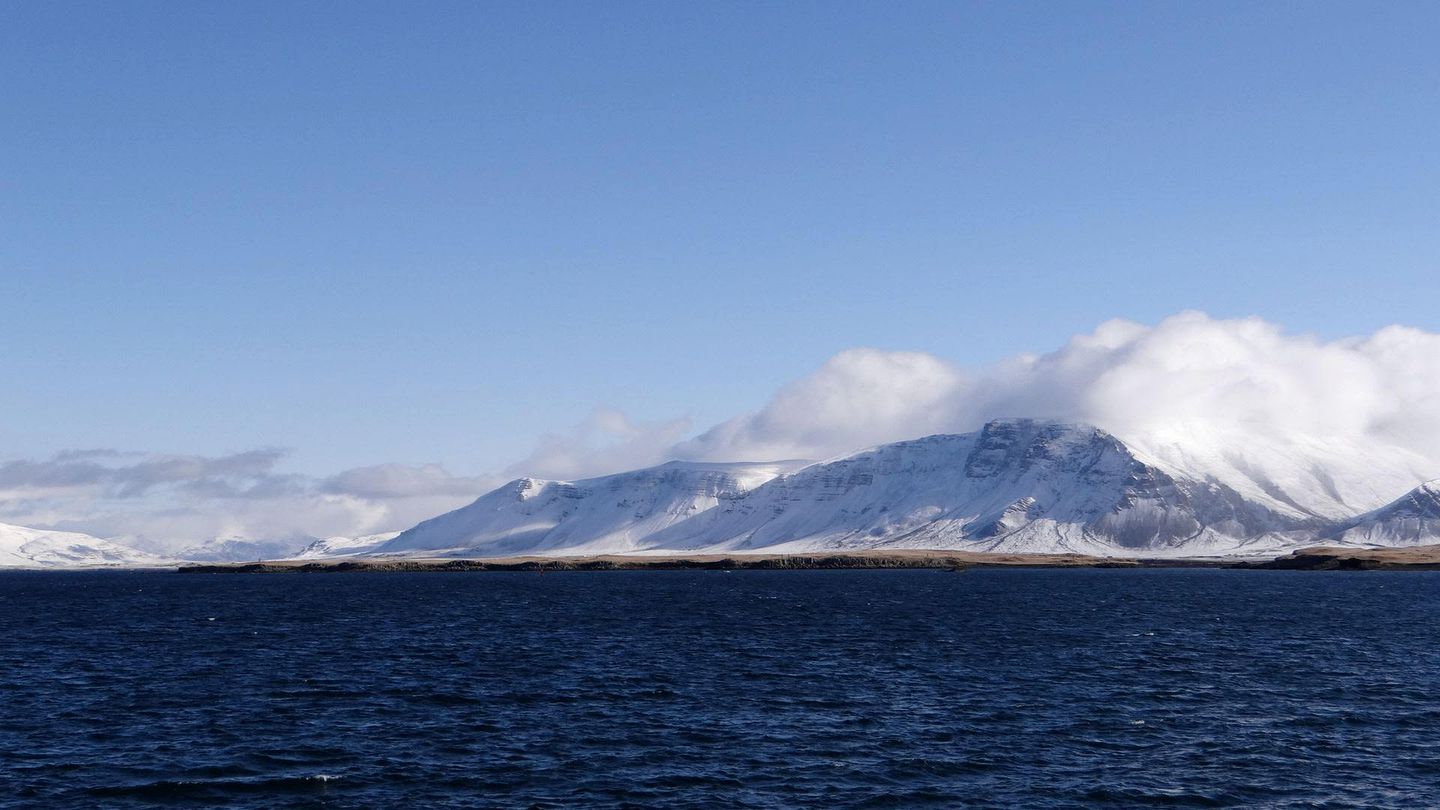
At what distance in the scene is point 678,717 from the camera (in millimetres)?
73062

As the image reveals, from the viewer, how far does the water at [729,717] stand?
55531 mm

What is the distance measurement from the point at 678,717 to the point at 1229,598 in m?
146

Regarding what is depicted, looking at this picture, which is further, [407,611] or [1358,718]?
[407,611]

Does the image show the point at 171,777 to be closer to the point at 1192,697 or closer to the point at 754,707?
the point at 754,707

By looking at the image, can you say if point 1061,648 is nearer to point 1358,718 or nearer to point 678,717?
point 1358,718

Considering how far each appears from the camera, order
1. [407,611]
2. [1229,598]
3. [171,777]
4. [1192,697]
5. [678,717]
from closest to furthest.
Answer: [171,777]
[678,717]
[1192,697]
[407,611]
[1229,598]

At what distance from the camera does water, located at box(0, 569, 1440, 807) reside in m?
55.5

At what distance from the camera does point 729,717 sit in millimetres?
73000

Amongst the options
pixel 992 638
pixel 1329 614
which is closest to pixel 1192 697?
pixel 992 638

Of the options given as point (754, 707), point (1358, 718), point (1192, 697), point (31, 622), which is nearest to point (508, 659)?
point (754, 707)

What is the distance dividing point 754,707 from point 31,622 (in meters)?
116

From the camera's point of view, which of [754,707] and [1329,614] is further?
[1329,614]

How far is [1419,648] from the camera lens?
354 ft

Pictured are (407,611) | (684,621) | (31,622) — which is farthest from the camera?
(407,611)
